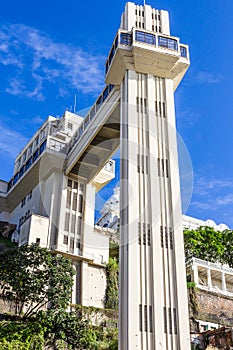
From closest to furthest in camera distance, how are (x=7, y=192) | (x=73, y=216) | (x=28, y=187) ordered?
1. (x=73, y=216)
2. (x=28, y=187)
3. (x=7, y=192)

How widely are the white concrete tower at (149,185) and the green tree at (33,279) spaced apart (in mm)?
4305

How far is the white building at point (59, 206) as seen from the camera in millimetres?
32531

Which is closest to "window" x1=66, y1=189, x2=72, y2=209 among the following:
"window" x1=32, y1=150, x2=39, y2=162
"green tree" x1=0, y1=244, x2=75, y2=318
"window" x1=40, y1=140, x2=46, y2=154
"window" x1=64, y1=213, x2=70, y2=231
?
"window" x1=64, y1=213, x2=70, y2=231

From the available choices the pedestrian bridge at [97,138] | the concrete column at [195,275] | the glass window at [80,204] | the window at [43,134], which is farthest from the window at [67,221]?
the concrete column at [195,275]

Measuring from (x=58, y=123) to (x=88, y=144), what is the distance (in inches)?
354

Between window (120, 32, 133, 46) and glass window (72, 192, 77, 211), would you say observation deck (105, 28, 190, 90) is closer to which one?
window (120, 32, 133, 46)

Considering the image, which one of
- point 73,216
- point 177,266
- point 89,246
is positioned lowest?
point 177,266

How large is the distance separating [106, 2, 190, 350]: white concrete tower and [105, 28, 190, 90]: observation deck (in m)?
0.06

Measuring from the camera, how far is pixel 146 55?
86.9 feet

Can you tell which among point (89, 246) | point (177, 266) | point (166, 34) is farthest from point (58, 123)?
point (177, 266)

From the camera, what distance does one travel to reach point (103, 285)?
33.1 meters

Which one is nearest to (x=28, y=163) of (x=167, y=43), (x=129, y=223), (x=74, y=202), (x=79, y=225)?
(x=74, y=202)

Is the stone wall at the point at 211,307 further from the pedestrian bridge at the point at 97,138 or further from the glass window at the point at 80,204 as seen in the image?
the pedestrian bridge at the point at 97,138

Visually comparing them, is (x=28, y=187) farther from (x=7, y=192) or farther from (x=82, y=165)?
(x=82, y=165)
